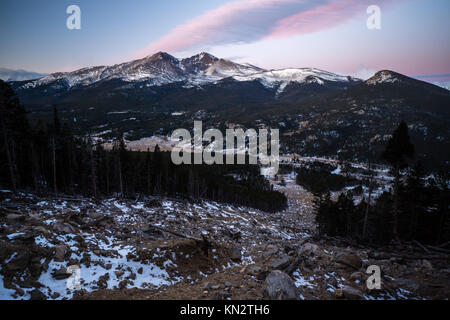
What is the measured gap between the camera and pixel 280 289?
9.19m

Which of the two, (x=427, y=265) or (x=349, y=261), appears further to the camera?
(x=349, y=261)

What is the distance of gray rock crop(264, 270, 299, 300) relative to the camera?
8.94 meters

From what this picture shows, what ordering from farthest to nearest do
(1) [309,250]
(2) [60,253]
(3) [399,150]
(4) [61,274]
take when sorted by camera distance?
(3) [399,150], (1) [309,250], (2) [60,253], (4) [61,274]

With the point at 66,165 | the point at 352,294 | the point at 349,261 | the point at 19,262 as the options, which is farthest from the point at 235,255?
the point at 66,165

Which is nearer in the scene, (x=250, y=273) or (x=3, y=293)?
(x=3, y=293)

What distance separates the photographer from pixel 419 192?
28797mm

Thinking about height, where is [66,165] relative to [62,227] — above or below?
above

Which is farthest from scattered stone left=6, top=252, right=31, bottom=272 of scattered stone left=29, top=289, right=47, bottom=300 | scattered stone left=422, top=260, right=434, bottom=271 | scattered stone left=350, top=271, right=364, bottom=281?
scattered stone left=422, top=260, right=434, bottom=271

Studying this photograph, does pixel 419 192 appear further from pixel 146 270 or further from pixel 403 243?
pixel 146 270

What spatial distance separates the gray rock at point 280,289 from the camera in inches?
352

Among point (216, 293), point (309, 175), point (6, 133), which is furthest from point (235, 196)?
point (309, 175)

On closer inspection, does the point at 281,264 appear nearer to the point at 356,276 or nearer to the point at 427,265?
the point at 356,276
